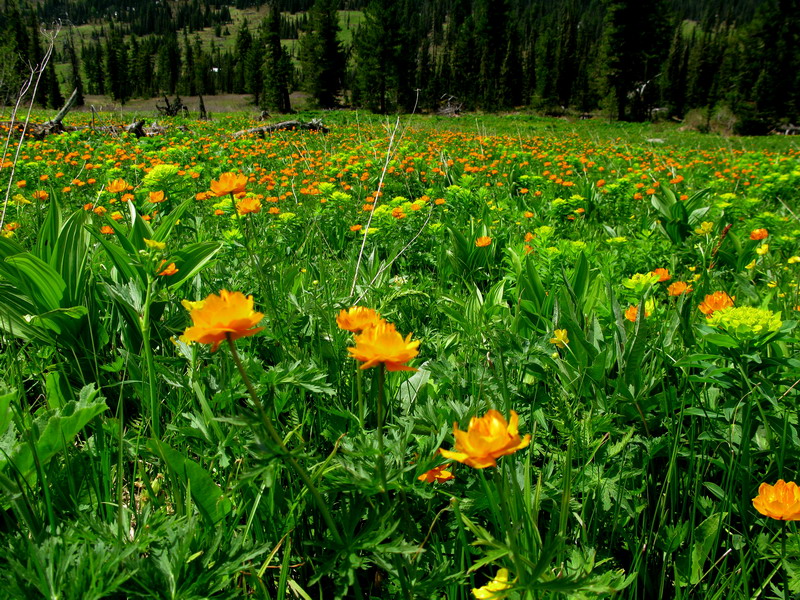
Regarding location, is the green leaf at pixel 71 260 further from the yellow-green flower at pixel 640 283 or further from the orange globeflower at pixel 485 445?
the yellow-green flower at pixel 640 283

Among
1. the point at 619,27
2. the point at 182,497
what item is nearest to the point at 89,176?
the point at 182,497

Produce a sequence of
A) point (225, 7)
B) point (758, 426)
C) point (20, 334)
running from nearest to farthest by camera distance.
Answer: point (758, 426) < point (20, 334) < point (225, 7)

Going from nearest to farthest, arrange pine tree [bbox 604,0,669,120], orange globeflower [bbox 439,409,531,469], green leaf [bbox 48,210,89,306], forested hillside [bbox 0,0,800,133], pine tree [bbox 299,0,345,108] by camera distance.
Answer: orange globeflower [bbox 439,409,531,469], green leaf [bbox 48,210,89,306], forested hillside [bbox 0,0,800,133], pine tree [bbox 604,0,669,120], pine tree [bbox 299,0,345,108]

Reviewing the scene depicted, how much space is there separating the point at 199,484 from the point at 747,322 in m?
1.33

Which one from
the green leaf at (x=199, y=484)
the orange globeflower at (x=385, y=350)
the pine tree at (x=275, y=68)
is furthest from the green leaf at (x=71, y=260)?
the pine tree at (x=275, y=68)

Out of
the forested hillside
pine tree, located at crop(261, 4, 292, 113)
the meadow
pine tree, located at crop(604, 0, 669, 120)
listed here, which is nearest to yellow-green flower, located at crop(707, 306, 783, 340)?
the meadow

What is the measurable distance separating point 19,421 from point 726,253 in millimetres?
3430

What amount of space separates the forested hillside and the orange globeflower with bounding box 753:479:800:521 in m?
2.82

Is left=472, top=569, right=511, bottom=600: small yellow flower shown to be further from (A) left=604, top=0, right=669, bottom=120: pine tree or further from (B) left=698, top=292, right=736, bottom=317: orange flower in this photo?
(A) left=604, top=0, right=669, bottom=120: pine tree

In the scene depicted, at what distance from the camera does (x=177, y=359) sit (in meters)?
1.38

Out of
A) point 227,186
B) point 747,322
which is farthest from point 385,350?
point 227,186

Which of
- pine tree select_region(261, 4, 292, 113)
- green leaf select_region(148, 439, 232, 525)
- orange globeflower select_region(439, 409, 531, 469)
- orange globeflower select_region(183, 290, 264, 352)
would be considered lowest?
green leaf select_region(148, 439, 232, 525)

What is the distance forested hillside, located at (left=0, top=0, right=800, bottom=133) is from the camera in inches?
1036

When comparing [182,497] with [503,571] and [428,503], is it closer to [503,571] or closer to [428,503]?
[428,503]
